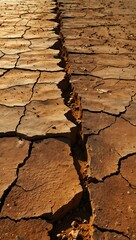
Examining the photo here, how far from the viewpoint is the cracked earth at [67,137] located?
1.32 metres

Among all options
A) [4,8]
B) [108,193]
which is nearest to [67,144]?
[108,193]

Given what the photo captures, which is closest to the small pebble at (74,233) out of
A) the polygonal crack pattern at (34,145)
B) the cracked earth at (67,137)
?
the cracked earth at (67,137)

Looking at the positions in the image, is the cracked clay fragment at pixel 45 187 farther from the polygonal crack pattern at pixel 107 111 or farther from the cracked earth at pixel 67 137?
the polygonal crack pattern at pixel 107 111

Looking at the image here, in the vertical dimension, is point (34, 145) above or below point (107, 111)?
above

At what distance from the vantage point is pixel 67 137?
1825 millimetres

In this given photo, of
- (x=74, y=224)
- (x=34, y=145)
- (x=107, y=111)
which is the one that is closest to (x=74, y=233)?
(x=74, y=224)

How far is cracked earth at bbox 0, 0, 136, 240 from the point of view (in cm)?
132

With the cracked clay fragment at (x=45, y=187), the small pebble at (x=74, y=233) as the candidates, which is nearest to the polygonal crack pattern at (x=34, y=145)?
the cracked clay fragment at (x=45, y=187)

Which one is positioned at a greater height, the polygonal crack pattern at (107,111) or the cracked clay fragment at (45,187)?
the cracked clay fragment at (45,187)

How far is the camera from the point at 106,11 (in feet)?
16.8

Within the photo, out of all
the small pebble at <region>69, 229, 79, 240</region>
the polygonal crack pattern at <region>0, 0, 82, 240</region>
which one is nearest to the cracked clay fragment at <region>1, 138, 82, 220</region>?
the polygonal crack pattern at <region>0, 0, 82, 240</region>

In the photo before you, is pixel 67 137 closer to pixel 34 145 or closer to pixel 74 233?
pixel 34 145

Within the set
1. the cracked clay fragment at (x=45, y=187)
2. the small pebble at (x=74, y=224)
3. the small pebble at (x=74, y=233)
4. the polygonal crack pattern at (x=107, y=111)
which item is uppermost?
the cracked clay fragment at (x=45, y=187)

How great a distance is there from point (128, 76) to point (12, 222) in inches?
72.9
